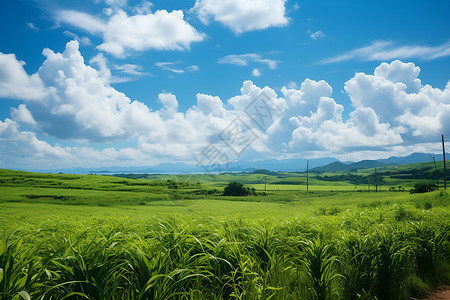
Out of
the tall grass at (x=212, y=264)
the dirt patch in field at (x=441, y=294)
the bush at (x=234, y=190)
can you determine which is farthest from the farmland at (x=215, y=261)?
the bush at (x=234, y=190)

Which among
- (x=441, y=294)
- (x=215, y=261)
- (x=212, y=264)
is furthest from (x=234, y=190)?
(x=215, y=261)

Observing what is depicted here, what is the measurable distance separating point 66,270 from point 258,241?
2.66m

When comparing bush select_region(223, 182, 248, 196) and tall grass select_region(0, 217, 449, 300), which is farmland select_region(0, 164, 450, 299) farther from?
bush select_region(223, 182, 248, 196)

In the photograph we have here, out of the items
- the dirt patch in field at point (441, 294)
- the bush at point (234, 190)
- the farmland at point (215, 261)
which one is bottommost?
the bush at point (234, 190)

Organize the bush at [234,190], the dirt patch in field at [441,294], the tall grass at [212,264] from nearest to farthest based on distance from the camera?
the tall grass at [212,264]
the dirt patch in field at [441,294]
the bush at [234,190]

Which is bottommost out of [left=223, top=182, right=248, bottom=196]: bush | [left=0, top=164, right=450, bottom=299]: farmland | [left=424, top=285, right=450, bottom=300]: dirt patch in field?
[left=223, top=182, right=248, bottom=196]: bush

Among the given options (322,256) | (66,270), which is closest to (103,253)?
(66,270)

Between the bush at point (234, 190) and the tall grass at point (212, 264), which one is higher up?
the tall grass at point (212, 264)

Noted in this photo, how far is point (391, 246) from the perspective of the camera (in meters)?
4.49

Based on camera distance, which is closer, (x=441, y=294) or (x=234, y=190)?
(x=441, y=294)

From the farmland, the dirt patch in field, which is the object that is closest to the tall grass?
the farmland

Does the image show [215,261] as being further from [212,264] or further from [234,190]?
[234,190]

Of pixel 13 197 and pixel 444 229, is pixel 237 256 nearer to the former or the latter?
pixel 444 229

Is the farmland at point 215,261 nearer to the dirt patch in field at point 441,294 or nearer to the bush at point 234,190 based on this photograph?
the dirt patch in field at point 441,294
